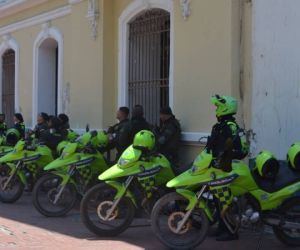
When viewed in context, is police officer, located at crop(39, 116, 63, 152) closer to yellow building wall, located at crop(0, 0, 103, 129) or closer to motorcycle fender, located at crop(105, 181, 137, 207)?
yellow building wall, located at crop(0, 0, 103, 129)

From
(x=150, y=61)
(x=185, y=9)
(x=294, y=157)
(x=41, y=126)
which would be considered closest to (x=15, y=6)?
(x=41, y=126)

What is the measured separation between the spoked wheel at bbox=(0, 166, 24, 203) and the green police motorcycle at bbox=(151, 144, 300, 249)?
4079 millimetres

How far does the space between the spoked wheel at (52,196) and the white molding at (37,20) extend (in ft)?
18.5

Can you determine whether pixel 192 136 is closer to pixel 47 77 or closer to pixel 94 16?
pixel 94 16

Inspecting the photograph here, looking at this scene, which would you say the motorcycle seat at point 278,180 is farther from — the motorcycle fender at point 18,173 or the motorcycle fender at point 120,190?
the motorcycle fender at point 18,173

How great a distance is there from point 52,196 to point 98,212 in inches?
67.2

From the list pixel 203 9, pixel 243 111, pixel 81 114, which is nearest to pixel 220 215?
pixel 243 111

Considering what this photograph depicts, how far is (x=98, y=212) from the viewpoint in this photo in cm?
721

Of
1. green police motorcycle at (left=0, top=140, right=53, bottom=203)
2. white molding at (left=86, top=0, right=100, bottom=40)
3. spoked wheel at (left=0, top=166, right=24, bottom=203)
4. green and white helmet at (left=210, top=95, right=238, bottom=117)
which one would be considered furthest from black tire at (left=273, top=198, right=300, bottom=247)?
white molding at (left=86, top=0, right=100, bottom=40)

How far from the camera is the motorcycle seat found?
667 centimetres

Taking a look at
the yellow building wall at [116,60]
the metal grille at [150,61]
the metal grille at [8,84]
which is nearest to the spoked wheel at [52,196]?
the yellow building wall at [116,60]

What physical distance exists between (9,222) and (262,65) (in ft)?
13.8

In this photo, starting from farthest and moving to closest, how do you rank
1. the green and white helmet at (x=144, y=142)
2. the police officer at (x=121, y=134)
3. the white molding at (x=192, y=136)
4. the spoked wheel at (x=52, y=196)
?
the police officer at (x=121, y=134)
the white molding at (x=192, y=136)
the spoked wheel at (x=52, y=196)
the green and white helmet at (x=144, y=142)

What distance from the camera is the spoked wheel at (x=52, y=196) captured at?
8.71m
